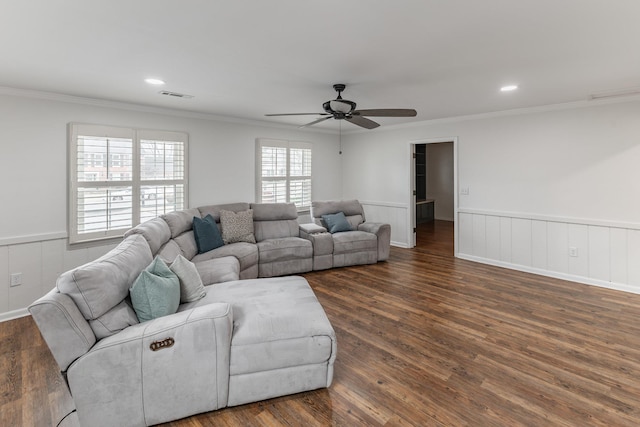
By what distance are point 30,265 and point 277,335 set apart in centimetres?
336

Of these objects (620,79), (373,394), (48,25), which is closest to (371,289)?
(373,394)

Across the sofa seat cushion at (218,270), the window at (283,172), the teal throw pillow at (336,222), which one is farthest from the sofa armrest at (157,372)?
the window at (283,172)

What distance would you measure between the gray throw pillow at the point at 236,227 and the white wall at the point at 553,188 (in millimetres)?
Answer: 3496

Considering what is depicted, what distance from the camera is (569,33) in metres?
2.20

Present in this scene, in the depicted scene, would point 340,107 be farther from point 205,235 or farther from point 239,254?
point 205,235

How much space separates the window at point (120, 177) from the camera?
382 centimetres

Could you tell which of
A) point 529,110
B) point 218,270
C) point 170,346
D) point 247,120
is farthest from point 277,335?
point 529,110

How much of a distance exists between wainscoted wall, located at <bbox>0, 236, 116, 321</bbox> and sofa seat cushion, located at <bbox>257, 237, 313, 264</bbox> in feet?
7.40

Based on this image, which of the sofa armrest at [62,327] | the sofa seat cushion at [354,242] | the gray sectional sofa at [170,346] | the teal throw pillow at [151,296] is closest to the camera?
the sofa armrest at [62,327]

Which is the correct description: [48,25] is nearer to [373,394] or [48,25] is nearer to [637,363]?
[373,394]

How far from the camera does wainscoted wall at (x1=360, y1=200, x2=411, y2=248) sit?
627cm

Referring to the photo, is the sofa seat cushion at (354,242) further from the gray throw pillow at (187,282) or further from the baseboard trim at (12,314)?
the baseboard trim at (12,314)

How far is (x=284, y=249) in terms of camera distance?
461 centimetres

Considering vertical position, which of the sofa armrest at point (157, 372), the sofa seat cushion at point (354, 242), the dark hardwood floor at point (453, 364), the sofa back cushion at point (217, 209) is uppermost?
the sofa back cushion at point (217, 209)
